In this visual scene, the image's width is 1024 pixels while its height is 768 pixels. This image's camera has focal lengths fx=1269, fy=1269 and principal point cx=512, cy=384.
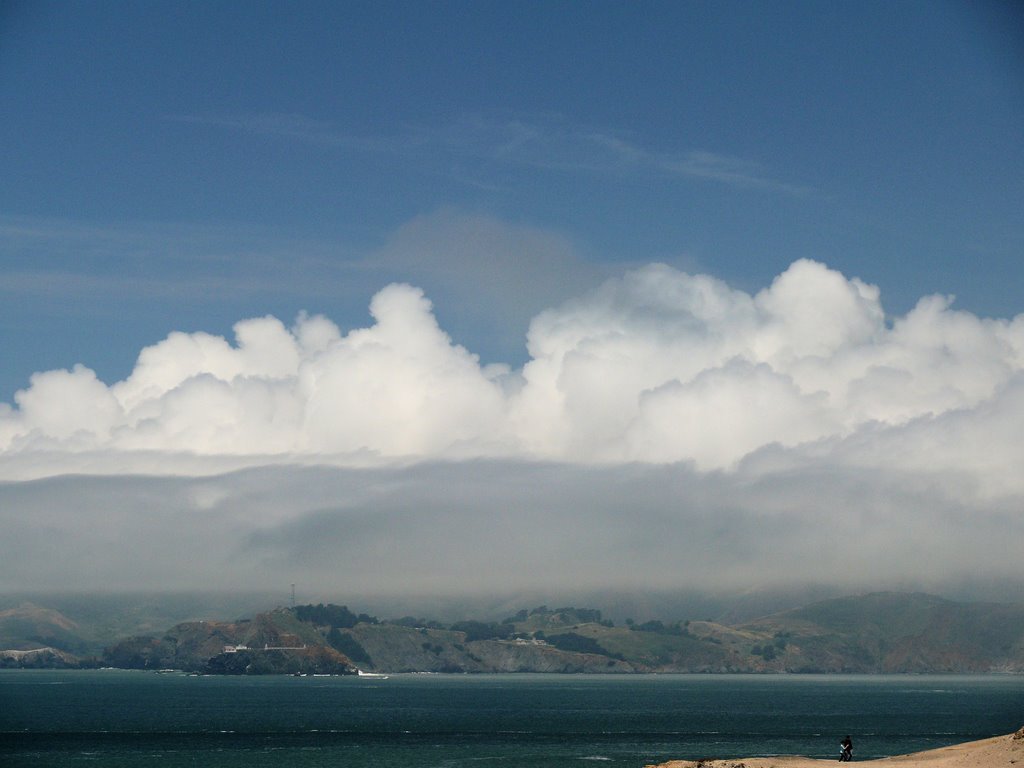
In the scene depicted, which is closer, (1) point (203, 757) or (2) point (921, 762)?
(2) point (921, 762)

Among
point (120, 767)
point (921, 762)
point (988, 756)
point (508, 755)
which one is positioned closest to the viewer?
point (988, 756)

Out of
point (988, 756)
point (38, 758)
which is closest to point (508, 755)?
point (38, 758)

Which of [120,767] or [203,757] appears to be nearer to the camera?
[120,767]

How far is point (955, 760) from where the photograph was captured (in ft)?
401

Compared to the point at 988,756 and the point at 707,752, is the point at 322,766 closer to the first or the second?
the point at 707,752

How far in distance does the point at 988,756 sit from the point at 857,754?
70134 millimetres

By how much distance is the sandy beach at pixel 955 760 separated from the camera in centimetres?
11675

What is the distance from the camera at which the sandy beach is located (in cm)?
11675

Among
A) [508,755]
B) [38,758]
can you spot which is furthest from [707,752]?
[38,758]

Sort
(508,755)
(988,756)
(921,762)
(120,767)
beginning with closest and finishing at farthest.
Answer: (988,756) → (921,762) → (120,767) → (508,755)

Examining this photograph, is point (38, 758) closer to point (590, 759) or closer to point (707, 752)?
point (590, 759)

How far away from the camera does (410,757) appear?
18950 cm

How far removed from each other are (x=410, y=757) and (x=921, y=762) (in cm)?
8557

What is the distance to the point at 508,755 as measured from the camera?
187375 mm
